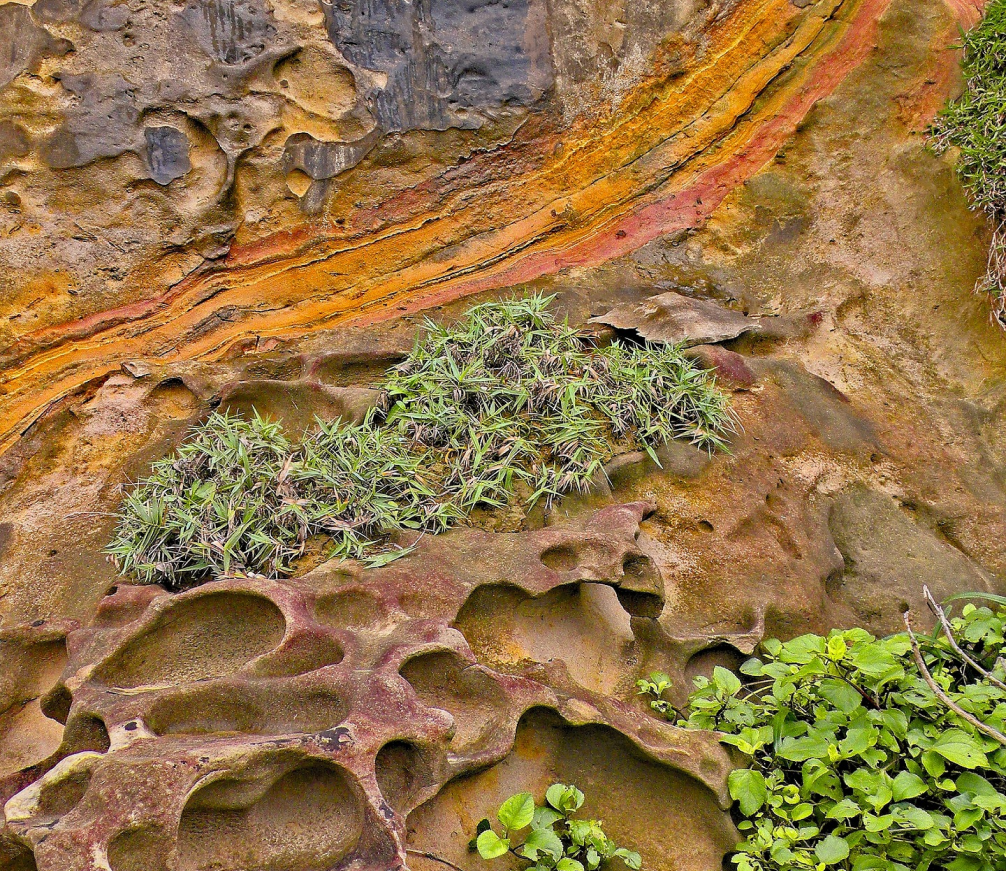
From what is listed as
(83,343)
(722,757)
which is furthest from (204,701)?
(83,343)

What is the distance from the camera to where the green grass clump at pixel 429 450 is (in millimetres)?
3395

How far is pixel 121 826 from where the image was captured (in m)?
2.06

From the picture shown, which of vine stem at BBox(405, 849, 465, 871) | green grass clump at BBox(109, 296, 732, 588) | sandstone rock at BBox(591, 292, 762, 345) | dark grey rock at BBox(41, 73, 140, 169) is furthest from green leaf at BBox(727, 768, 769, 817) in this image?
dark grey rock at BBox(41, 73, 140, 169)

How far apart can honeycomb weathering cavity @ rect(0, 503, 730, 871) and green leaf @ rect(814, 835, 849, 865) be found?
14.6 inches

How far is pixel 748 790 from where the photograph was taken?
266cm

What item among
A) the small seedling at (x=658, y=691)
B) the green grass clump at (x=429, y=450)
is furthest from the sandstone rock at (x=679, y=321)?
the small seedling at (x=658, y=691)

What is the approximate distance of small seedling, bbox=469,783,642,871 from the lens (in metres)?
2.37

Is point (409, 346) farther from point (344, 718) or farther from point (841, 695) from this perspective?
point (841, 695)

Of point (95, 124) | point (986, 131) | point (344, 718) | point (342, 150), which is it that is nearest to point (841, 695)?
point (344, 718)

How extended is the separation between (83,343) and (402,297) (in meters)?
1.81

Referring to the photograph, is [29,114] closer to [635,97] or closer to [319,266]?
[319,266]

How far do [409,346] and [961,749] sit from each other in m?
3.28

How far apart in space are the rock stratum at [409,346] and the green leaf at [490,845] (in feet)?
0.66

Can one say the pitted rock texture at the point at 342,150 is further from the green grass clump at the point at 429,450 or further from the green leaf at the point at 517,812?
the green leaf at the point at 517,812
